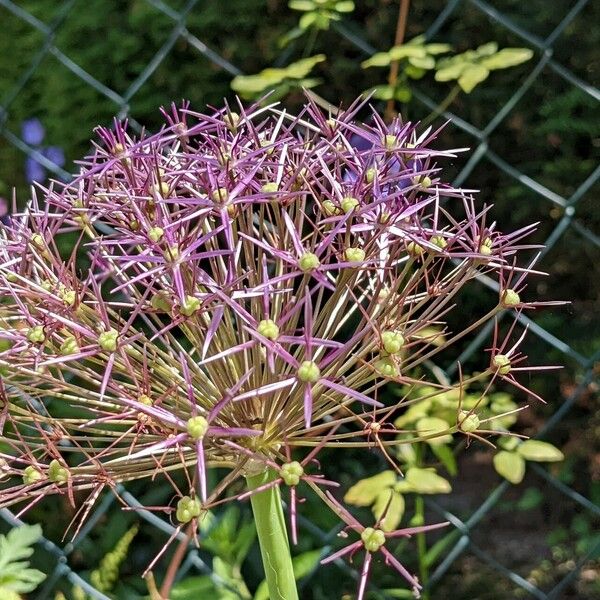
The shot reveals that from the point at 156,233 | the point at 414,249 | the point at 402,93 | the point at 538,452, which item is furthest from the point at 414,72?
the point at 156,233

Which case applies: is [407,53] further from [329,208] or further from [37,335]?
[37,335]

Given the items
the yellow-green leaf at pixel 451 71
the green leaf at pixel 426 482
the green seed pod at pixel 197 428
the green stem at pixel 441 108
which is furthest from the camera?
the green stem at pixel 441 108

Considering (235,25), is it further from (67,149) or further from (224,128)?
(224,128)

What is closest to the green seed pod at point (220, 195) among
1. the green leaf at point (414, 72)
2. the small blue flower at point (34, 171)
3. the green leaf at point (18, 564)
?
the green leaf at point (18, 564)

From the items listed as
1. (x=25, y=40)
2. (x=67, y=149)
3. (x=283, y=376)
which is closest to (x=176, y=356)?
(x=283, y=376)

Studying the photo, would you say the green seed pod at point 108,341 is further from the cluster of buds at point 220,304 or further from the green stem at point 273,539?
the green stem at point 273,539
